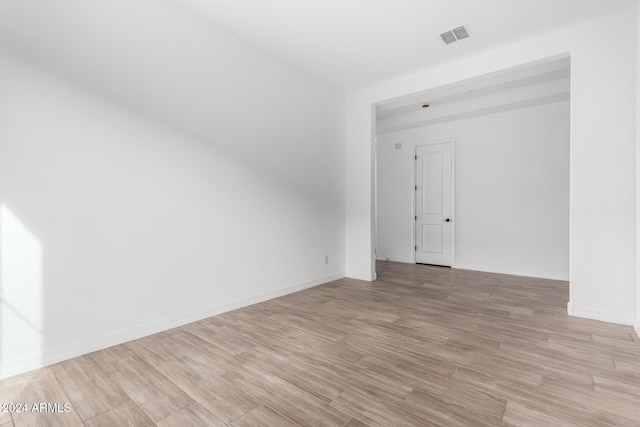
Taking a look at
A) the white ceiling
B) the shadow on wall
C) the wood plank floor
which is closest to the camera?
the wood plank floor

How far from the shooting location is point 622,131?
3.17 m

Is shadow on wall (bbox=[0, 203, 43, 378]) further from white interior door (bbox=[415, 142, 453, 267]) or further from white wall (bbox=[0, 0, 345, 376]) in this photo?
white interior door (bbox=[415, 142, 453, 267])

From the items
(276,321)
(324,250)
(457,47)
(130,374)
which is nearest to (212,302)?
(276,321)

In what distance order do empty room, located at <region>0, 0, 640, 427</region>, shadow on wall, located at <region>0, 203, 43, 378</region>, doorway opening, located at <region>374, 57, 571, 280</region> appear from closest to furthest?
empty room, located at <region>0, 0, 640, 427</region>, shadow on wall, located at <region>0, 203, 43, 378</region>, doorway opening, located at <region>374, 57, 571, 280</region>

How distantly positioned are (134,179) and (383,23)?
3.00 m

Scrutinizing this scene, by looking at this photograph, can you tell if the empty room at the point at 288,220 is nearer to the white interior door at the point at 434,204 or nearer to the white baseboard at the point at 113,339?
the white baseboard at the point at 113,339

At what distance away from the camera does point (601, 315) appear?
3.28 meters

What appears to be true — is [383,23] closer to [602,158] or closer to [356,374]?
[602,158]

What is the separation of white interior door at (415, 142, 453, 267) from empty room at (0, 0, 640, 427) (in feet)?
3.76

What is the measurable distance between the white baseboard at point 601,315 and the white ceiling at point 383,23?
3081 millimetres

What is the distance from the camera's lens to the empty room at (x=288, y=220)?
2066mm

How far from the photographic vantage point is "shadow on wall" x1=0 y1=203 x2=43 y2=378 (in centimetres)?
219

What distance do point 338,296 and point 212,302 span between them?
1.64m

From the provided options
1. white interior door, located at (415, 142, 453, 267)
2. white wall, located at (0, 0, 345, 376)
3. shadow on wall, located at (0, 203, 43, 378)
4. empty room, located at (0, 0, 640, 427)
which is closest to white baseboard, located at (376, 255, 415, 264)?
white interior door, located at (415, 142, 453, 267)
